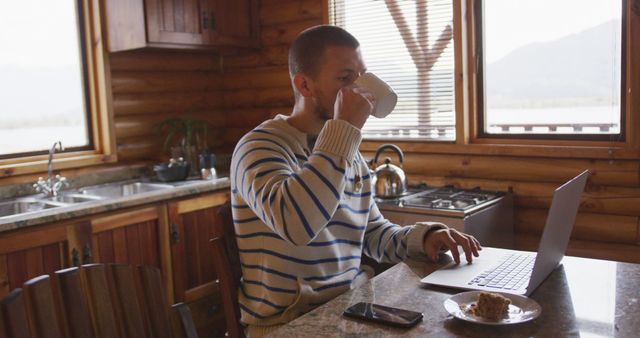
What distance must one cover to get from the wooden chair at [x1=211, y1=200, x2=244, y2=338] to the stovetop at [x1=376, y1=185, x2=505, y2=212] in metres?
1.38

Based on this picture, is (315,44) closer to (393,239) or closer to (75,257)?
(393,239)

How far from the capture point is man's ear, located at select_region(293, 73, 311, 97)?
1793 millimetres

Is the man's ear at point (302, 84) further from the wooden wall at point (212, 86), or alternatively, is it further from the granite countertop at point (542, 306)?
the wooden wall at point (212, 86)

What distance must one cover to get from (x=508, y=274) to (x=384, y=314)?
1.44 feet

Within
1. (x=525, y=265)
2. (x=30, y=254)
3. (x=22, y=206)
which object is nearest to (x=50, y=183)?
(x=22, y=206)

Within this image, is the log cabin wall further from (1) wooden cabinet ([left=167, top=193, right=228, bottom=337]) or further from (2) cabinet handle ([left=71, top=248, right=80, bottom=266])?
(2) cabinet handle ([left=71, top=248, right=80, bottom=266])

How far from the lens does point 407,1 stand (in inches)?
139

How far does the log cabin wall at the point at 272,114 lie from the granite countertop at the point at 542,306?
1.49 meters

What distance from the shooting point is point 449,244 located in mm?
1660

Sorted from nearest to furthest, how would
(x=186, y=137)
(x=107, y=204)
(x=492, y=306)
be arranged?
(x=492, y=306), (x=107, y=204), (x=186, y=137)

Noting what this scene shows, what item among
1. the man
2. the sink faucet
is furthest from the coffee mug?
the sink faucet

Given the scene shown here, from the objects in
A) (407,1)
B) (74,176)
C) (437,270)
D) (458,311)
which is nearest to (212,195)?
(74,176)

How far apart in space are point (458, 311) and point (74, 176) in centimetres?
280

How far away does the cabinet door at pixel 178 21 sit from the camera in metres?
3.55
